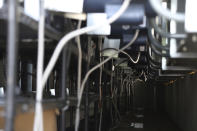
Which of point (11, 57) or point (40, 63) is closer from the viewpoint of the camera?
point (11, 57)

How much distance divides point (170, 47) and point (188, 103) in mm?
4499

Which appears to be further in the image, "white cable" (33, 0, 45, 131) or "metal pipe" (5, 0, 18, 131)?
"white cable" (33, 0, 45, 131)

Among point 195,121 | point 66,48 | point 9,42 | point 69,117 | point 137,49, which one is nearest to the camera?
point 9,42

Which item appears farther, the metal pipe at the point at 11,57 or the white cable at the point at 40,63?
the white cable at the point at 40,63

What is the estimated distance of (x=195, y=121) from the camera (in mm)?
5441

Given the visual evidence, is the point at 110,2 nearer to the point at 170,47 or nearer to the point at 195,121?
the point at 170,47

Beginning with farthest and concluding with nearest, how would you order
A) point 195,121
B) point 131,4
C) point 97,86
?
point 195,121 < point 97,86 < point 131,4

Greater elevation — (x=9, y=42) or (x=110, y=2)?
(x=110, y=2)

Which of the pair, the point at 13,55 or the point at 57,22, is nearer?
the point at 13,55

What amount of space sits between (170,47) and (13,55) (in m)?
1.28

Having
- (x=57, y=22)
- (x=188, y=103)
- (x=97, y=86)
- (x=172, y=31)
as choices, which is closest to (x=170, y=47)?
(x=172, y=31)

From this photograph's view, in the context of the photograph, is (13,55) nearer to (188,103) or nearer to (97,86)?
(97,86)

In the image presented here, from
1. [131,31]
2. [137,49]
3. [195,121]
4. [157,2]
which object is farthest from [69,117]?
[195,121]

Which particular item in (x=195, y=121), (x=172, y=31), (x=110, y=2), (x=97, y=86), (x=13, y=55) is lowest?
(x=195, y=121)
